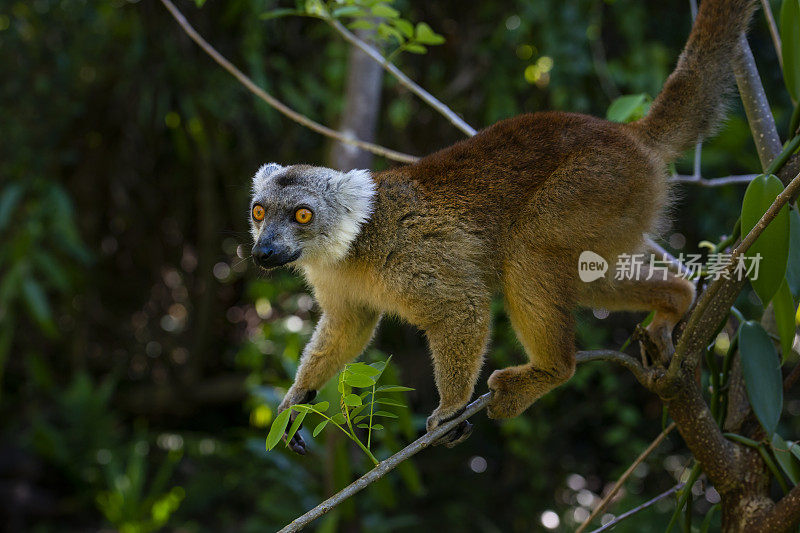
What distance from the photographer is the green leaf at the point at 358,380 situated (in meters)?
1.79

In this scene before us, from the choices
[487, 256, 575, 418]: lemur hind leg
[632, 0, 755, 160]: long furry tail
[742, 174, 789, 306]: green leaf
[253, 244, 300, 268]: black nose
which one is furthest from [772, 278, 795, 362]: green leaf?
[253, 244, 300, 268]: black nose

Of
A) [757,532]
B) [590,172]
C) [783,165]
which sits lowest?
[757,532]

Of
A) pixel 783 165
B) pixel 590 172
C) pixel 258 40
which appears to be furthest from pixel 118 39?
pixel 783 165

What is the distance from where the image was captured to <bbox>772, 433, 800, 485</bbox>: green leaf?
2250 mm

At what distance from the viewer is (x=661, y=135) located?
2811 mm

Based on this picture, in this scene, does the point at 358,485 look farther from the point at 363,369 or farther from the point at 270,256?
the point at 270,256

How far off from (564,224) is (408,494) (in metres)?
4.72

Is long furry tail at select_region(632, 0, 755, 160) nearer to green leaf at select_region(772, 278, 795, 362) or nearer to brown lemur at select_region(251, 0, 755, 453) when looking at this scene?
brown lemur at select_region(251, 0, 755, 453)

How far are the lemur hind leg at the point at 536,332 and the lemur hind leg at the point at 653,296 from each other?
23cm

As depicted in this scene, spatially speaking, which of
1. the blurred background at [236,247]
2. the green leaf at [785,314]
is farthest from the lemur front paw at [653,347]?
the blurred background at [236,247]

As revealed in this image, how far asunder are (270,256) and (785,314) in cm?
178

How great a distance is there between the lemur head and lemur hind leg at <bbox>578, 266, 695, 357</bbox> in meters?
0.96

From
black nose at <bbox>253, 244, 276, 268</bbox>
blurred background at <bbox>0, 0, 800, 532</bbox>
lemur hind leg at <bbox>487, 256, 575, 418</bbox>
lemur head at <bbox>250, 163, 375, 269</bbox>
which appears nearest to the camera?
lemur hind leg at <bbox>487, 256, 575, 418</bbox>

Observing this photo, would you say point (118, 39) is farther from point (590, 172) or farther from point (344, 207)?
point (590, 172)
